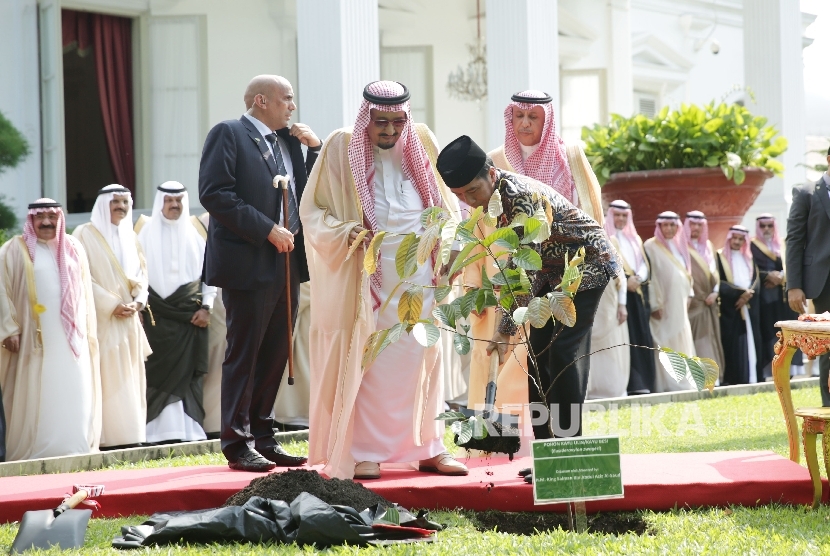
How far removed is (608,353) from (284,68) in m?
5.84

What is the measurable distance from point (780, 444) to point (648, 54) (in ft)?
46.0

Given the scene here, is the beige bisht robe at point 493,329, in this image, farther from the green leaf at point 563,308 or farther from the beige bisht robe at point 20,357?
the beige bisht robe at point 20,357

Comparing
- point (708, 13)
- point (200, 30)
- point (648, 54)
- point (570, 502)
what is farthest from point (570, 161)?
point (708, 13)

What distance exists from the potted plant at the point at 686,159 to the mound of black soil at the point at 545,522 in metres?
7.16

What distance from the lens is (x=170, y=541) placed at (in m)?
4.59

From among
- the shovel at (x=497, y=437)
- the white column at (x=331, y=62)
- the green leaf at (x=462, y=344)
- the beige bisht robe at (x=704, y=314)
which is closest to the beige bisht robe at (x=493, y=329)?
the shovel at (x=497, y=437)

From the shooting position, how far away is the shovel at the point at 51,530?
459 centimetres

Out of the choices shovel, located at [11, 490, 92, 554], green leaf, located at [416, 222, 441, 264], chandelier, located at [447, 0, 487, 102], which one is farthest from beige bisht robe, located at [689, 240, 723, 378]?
shovel, located at [11, 490, 92, 554]

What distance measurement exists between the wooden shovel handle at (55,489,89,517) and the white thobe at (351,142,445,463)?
1255 millimetres

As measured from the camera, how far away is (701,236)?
40.3 ft

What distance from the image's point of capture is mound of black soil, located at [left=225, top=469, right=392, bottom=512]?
479 centimetres

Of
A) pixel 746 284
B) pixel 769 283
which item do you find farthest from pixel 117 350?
pixel 769 283

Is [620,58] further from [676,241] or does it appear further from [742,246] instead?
[676,241]

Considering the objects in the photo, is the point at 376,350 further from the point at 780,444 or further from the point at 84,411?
the point at 84,411
